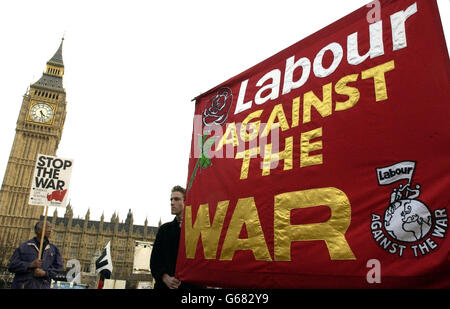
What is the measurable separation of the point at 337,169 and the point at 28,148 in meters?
68.3

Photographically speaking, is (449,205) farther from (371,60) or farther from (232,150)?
(232,150)

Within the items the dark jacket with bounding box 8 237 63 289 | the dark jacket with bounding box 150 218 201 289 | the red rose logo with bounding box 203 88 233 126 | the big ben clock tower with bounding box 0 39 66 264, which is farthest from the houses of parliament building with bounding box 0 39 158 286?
the red rose logo with bounding box 203 88 233 126

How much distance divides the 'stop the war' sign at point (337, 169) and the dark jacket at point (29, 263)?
286 cm

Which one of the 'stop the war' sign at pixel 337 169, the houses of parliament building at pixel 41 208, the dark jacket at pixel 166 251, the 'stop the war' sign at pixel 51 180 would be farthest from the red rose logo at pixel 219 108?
the houses of parliament building at pixel 41 208

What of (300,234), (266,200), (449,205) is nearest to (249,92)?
(266,200)

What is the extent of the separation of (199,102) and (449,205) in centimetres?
306

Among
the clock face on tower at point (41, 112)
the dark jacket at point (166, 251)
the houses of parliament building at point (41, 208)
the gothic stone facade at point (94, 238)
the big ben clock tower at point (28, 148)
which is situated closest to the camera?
the dark jacket at point (166, 251)

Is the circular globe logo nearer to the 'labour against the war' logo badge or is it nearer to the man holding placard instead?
the 'labour against the war' logo badge

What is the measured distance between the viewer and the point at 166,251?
12.3 feet

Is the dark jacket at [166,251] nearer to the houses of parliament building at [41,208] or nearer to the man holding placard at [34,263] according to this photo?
the man holding placard at [34,263]

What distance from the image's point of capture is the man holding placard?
468cm

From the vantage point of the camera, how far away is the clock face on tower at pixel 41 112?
60.5 m

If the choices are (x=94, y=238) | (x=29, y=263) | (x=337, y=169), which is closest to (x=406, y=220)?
(x=337, y=169)
